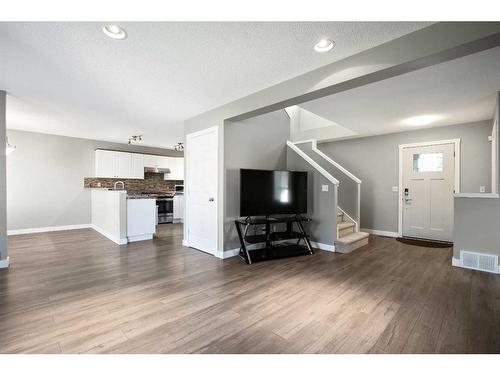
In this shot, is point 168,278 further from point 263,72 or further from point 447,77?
point 447,77

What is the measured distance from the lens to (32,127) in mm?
5336

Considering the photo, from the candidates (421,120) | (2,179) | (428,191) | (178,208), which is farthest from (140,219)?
(428,191)

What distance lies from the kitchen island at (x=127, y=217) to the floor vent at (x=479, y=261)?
5.44 metres

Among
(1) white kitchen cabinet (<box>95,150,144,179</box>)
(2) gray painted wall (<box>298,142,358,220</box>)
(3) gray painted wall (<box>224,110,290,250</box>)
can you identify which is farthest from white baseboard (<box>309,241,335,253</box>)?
(1) white kitchen cabinet (<box>95,150,144,179</box>)

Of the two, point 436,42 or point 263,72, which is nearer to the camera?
point 436,42

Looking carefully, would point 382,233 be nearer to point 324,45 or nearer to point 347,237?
point 347,237

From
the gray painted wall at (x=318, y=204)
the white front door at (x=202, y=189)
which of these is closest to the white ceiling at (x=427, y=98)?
the gray painted wall at (x=318, y=204)

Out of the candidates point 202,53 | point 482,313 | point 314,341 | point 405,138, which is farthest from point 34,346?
point 405,138

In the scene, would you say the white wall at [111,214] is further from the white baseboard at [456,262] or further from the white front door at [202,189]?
the white baseboard at [456,262]

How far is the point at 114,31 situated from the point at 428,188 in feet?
19.6

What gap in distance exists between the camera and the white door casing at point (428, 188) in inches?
190

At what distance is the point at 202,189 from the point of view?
419cm

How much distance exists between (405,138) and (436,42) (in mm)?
4199

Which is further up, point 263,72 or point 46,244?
point 263,72
